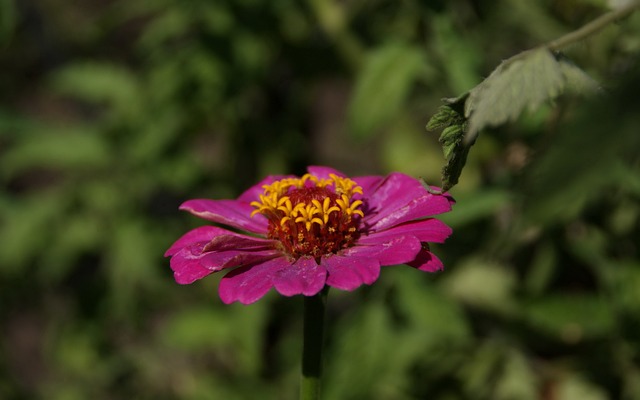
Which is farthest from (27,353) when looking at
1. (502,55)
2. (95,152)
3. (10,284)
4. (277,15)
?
(502,55)

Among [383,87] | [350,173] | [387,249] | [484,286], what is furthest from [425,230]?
[350,173]

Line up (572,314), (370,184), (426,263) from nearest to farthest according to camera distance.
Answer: (426,263) < (370,184) < (572,314)

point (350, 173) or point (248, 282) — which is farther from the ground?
point (350, 173)

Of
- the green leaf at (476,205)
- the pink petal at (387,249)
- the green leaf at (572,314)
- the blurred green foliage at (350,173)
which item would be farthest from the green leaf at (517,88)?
the green leaf at (572,314)

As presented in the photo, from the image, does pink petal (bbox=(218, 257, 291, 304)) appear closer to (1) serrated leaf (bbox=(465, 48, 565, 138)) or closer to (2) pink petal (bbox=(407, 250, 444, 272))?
(2) pink petal (bbox=(407, 250, 444, 272))

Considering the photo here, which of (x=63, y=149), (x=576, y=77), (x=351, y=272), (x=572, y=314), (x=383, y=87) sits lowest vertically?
(x=572, y=314)

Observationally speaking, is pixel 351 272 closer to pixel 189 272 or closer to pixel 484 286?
pixel 189 272
